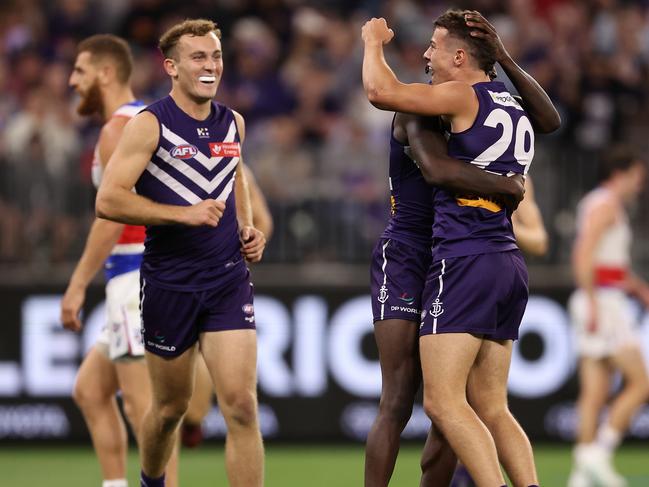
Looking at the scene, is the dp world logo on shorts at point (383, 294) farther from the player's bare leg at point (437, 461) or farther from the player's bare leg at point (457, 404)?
the player's bare leg at point (437, 461)

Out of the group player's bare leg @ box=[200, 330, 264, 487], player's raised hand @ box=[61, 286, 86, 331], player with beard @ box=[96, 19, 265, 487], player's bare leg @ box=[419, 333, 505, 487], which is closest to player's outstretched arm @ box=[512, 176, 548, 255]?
player's bare leg @ box=[419, 333, 505, 487]

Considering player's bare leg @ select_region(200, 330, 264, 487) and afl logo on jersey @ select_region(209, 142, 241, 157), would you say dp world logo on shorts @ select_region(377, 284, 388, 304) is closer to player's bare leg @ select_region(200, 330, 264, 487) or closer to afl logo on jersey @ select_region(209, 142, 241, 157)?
player's bare leg @ select_region(200, 330, 264, 487)

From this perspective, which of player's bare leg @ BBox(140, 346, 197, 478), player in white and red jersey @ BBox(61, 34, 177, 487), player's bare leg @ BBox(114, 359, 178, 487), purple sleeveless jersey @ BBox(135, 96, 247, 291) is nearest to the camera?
purple sleeveless jersey @ BBox(135, 96, 247, 291)

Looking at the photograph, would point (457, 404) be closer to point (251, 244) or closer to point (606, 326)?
point (251, 244)

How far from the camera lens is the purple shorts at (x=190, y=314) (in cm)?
704

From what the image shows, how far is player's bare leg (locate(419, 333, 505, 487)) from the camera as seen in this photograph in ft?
21.0

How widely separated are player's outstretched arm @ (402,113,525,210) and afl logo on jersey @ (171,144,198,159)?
44.3 inches

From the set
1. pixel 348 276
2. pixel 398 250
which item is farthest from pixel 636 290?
pixel 398 250

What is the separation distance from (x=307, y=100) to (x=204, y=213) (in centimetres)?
790

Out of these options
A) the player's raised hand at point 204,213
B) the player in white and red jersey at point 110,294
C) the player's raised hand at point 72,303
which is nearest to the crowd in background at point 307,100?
the player in white and red jersey at point 110,294

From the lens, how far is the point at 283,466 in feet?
38.0

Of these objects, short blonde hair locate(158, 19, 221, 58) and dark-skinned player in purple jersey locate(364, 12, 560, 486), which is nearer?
dark-skinned player in purple jersey locate(364, 12, 560, 486)

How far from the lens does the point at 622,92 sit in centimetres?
1482

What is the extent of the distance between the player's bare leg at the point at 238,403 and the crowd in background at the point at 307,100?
545 cm
